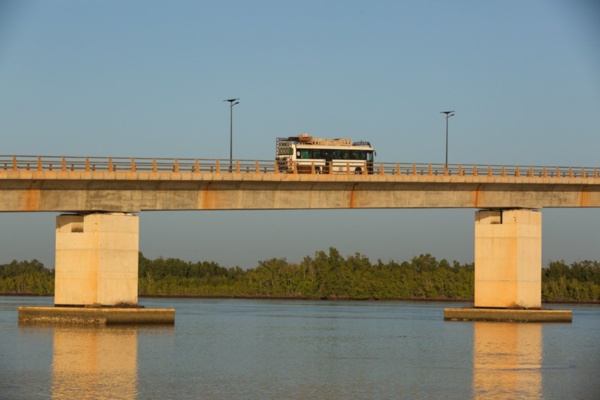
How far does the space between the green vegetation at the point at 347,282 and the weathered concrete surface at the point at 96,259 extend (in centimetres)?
9614

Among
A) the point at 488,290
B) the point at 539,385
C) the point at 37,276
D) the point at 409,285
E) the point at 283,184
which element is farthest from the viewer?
the point at 37,276

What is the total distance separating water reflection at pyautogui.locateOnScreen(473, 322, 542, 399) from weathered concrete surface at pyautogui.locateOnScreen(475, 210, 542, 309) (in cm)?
211

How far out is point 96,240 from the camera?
74000mm

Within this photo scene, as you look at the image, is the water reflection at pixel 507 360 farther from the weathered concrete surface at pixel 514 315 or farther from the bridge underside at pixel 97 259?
the bridge underside at pixel 97 259

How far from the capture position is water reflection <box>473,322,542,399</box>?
155 feet

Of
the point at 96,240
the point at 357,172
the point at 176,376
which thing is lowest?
the point at 176,376

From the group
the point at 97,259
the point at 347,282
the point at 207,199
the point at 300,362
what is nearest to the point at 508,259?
the point at 207,199

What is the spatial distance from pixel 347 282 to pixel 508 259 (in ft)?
317

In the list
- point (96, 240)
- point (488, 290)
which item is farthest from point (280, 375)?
point (488, 290)

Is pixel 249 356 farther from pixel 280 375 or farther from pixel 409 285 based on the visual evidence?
pixel 409 285

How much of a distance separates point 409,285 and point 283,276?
20478 mm

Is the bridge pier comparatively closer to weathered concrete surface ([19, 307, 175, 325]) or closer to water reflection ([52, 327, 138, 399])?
weathered concrete surface ([19, 307, 175, 325])

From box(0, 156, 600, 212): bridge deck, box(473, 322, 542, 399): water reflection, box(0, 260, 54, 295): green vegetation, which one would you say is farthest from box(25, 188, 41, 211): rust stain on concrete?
box(0, 260, 54, 295): green vegetation

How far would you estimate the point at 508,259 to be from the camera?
84375 mm
